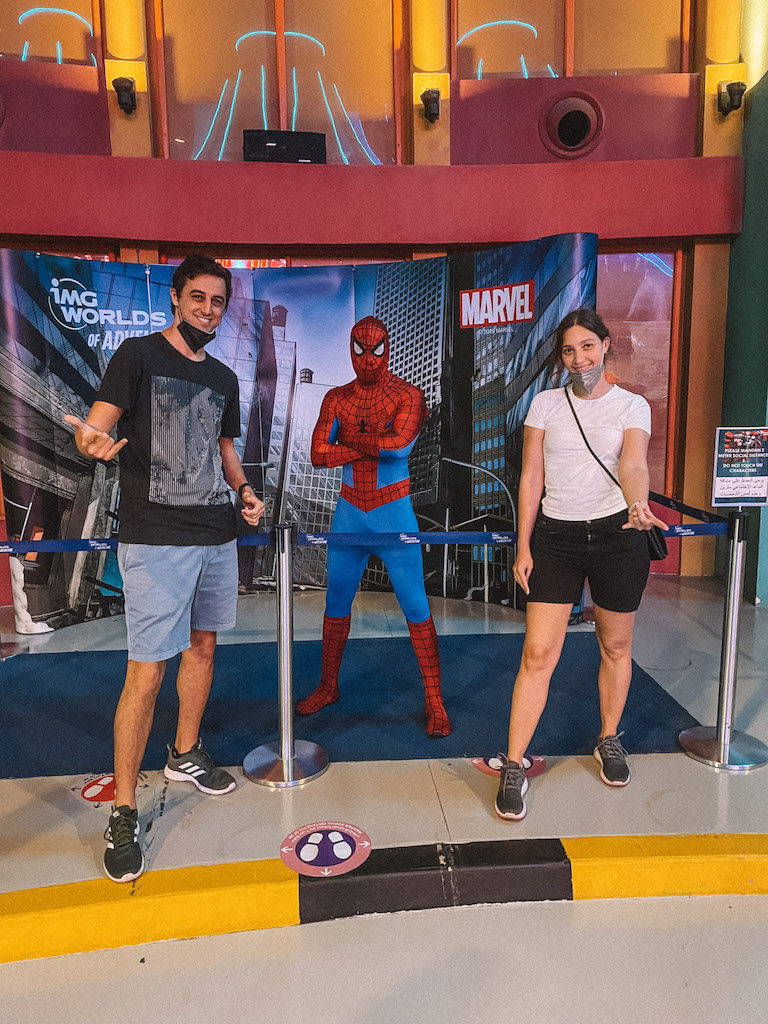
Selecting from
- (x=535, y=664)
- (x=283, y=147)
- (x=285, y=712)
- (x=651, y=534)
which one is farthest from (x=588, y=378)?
(x=283, y=147)

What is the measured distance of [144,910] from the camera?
6.77 feet

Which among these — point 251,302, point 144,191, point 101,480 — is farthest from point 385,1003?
point 144,191

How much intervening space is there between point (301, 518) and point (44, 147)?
12.8ft

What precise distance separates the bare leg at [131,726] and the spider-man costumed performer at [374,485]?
1.22m

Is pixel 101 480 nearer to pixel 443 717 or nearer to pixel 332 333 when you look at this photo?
pixel 332 333

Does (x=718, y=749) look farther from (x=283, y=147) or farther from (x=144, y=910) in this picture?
A: (x=283, y=147)

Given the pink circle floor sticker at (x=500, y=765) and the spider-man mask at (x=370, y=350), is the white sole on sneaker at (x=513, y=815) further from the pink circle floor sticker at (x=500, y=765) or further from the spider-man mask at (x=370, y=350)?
the spider-man mask at (x=370, y=350)

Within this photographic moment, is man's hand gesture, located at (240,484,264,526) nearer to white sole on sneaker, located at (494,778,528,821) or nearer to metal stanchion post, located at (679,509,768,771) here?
white sole on sneaker, located at (494,778,528,821)

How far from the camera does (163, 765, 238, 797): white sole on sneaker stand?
2691mm

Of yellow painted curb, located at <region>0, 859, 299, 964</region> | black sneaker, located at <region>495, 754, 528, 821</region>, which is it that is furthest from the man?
black sneaker, located at <region>495, 754, 528, 821</region>

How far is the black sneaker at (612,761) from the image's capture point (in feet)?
8.96

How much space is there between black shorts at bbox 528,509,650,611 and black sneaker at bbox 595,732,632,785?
67 cm

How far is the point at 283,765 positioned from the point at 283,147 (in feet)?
16.5

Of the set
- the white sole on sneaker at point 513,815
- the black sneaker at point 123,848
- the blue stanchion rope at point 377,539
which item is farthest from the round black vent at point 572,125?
the black sneaker at point 123,848
